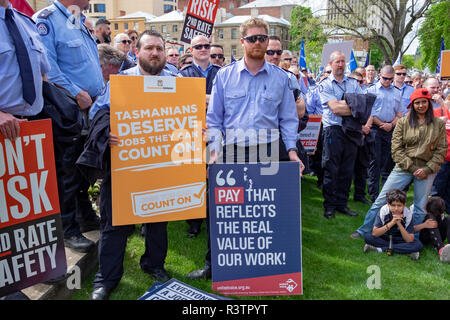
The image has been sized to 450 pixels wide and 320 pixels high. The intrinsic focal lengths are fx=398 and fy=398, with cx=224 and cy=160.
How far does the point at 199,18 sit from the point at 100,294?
Result: 17.9 ft

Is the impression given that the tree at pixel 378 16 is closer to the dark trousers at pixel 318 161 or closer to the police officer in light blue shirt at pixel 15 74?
the dark trousers at pixel 318 161

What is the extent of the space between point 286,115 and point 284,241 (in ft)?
3.96

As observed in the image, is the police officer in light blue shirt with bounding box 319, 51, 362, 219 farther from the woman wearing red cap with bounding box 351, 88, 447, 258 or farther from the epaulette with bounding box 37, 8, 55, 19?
the epaulette with bounding box 37, 8, 55, 19

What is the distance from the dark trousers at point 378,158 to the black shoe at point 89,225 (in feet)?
16.7

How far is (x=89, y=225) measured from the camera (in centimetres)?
448

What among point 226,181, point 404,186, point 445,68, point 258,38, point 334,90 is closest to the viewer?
point 226,181


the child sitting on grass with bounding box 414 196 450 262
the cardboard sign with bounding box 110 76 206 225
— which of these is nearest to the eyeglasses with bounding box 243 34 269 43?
the cardboard sign with bounding box 110 76 206 225

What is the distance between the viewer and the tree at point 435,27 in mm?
27917

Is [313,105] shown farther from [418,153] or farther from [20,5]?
[20,5]

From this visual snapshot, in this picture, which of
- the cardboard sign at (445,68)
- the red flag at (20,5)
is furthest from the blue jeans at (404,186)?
the red flag at (20,5)

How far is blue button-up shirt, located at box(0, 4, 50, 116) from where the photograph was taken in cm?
293

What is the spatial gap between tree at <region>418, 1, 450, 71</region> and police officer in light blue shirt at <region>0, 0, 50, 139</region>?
94.5 ft

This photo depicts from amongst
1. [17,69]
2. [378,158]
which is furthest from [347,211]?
[17,69]

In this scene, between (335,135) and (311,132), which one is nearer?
A: (335,135)
